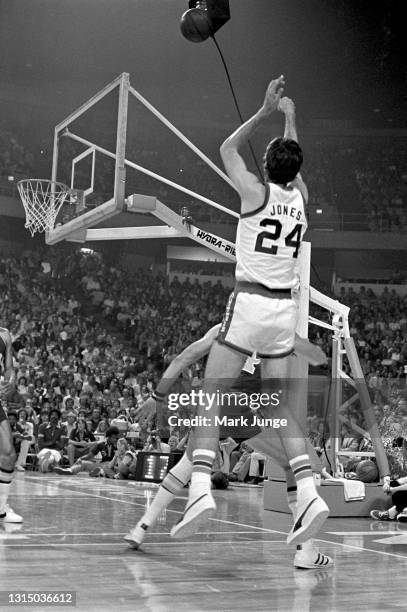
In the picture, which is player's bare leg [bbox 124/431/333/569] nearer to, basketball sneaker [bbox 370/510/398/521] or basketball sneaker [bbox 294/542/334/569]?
basketball sneaker [bbox 294/542/334/569]

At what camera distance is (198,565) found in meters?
5.26

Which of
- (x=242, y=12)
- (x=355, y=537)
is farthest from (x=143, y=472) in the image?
(x=242, y=12)

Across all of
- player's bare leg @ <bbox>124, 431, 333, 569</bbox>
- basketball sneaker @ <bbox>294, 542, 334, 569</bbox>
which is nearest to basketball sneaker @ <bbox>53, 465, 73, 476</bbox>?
player's bare leg @ <bbox>124, 431, 333, 569</bbox>

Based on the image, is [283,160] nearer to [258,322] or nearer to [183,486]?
[258,322]

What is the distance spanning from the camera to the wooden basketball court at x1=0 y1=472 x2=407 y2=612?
4.11m

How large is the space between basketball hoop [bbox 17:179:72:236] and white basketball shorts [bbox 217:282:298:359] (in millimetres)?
7961

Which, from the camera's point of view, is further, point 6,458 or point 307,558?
point 6,458

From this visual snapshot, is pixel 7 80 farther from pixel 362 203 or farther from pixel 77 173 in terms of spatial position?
pixel 77 173

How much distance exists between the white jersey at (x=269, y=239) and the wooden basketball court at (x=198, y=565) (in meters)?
1.78

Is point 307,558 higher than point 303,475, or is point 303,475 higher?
point 303,475

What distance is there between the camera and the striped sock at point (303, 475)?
16.2 feet

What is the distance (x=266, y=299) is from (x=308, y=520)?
4.34 ft

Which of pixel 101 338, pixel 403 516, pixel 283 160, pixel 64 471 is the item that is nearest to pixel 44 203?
pixel 64 471

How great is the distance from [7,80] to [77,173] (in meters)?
18.8
